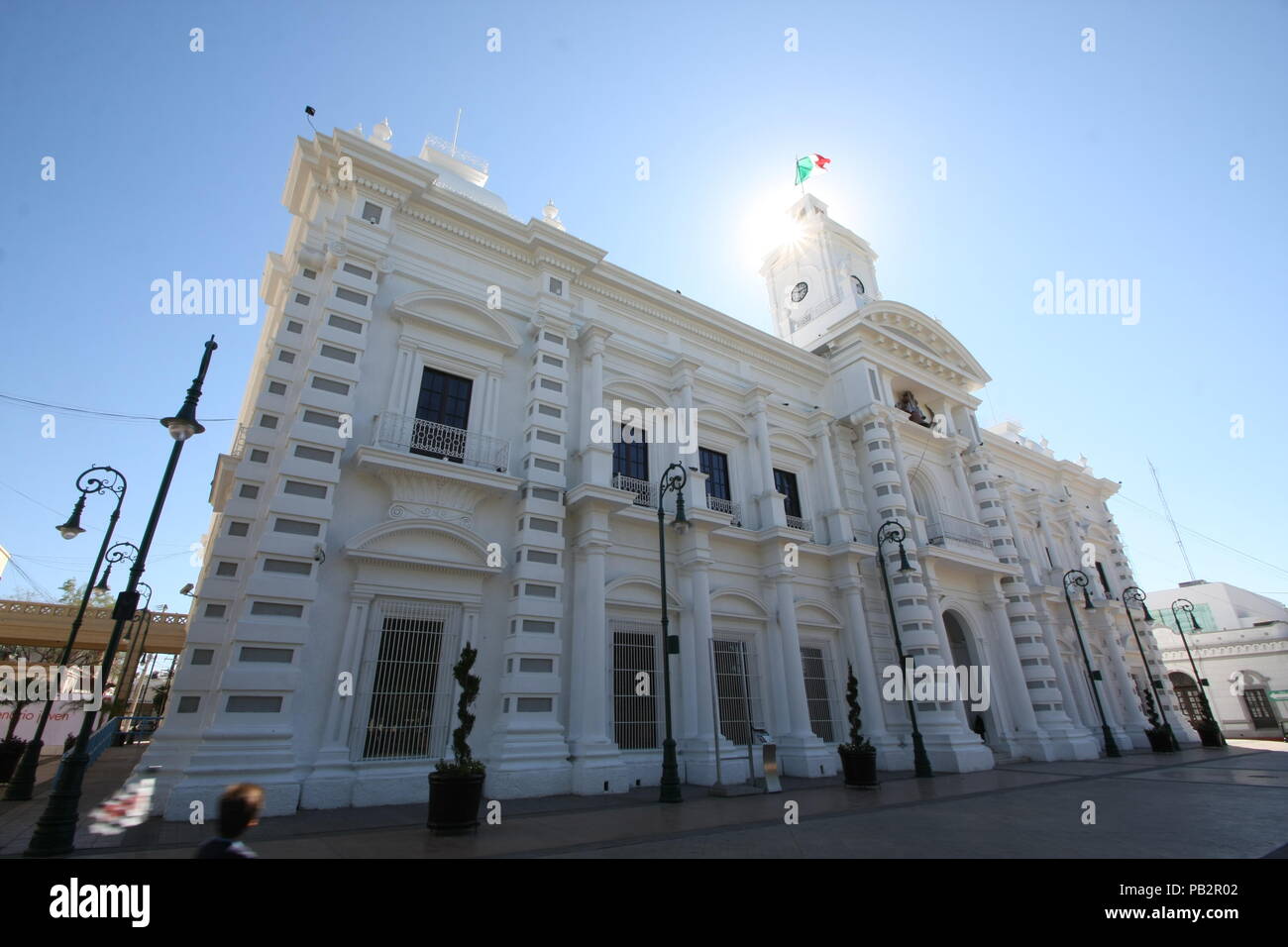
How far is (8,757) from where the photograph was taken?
1152cm

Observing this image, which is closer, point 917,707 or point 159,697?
point 917,707

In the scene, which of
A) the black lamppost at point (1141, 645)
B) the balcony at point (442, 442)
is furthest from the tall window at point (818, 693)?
the black lamppost at point (1141, 645)

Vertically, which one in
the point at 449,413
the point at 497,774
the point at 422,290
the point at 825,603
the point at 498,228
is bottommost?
the point at 497,774

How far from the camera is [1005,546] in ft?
66.8

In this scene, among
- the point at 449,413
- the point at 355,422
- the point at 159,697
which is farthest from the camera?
the point at 159,697

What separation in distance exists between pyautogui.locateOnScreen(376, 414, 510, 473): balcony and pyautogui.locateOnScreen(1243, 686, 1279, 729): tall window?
44.3 m

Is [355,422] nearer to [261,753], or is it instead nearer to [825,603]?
[261,753]

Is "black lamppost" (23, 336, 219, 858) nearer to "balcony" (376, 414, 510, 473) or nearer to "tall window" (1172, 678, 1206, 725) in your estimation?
"balcony" (376, 414, 510, 473)

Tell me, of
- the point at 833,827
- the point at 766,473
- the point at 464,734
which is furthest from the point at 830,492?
the point at 464,734

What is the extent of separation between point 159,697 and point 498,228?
103ft

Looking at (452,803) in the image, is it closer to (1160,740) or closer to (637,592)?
(637,592)

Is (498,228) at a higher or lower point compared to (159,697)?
higher
